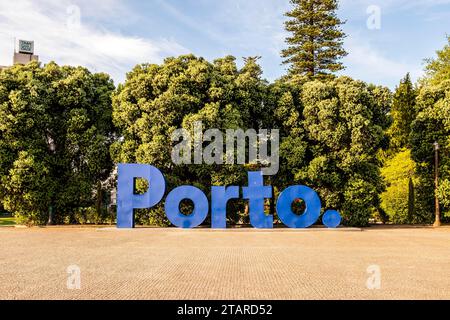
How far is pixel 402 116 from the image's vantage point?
45.2m

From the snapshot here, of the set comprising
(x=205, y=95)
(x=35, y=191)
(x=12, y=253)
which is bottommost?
(x=12, y=253)

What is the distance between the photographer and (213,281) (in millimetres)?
10719

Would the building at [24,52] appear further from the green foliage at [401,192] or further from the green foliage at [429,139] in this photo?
the green foliage at [429,139]

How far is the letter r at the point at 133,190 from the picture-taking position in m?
27.9

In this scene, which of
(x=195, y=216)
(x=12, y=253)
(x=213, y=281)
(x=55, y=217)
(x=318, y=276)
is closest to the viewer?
(x=213, y=281)

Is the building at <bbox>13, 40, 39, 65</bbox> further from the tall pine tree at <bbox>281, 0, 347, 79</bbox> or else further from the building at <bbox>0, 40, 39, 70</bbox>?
the tall pine tree at <bbox>281, 0, 347, 79</bbox>

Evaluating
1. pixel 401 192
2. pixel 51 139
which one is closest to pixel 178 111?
pixel 51 139

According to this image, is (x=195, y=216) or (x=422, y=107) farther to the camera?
(x=422, y=107)

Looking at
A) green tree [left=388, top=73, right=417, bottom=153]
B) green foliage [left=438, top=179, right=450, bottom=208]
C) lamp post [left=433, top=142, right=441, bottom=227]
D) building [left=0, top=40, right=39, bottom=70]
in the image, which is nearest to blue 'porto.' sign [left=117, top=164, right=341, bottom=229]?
lamp post [left=433, top=142, right=441, bottom=227]

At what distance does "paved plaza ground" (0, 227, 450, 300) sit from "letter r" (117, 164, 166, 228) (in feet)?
24.4

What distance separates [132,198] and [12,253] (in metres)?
12.2

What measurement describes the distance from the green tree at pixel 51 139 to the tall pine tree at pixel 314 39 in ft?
79.4
